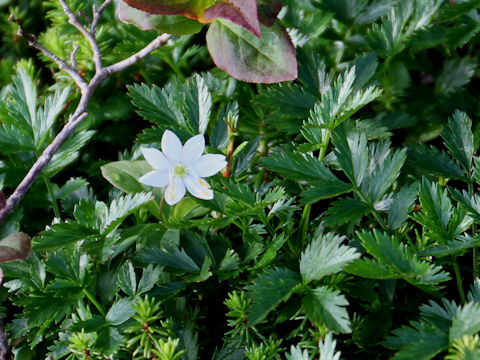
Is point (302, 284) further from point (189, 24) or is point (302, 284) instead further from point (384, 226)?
point (189, 24)

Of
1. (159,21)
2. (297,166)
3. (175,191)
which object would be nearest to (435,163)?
(297,166)

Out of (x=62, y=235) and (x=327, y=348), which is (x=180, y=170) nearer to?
(x=62, y=235)

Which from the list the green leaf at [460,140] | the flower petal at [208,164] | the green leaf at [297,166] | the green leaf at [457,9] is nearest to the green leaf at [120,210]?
the flower petal at [208,164]

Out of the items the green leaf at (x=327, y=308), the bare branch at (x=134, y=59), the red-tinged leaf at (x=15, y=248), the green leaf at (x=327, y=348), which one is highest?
the bare branch at (x=134, y=59)

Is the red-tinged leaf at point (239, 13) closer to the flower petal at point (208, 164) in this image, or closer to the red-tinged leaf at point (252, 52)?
the red-tinged leaf at point (252, 52)

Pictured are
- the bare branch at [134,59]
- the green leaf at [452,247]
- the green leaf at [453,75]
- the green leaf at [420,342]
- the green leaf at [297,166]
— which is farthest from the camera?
the green leaf at [453,75]

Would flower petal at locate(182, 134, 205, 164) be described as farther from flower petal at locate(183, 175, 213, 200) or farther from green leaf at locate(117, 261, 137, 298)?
green leaf at locate(117, 261, 137, 298)

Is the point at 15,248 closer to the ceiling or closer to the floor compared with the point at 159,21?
closer to the floor

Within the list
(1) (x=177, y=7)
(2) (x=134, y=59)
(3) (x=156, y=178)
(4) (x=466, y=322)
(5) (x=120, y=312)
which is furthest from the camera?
(2) (x=134, y=59)
